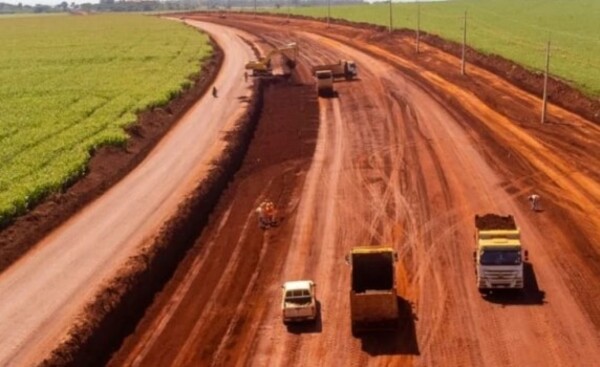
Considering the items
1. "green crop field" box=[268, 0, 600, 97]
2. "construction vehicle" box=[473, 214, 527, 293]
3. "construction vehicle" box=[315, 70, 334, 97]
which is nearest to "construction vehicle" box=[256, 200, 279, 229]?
"construction vehicle" box=[473, 214, 527, 293]

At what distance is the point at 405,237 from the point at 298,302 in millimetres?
11899

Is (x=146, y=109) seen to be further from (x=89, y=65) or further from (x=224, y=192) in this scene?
(x=89, y=65)

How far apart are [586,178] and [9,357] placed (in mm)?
39771

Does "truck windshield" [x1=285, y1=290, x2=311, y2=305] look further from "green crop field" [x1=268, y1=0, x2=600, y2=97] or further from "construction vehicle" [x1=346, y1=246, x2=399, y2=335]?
"green crop field" [x1=268, y1=0, x2=600, y2=97]

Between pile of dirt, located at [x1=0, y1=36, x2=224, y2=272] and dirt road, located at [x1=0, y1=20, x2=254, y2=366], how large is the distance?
2.46 ft

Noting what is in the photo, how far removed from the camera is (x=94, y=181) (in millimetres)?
55906

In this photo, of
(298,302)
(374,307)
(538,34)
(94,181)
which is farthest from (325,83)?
(538,34)

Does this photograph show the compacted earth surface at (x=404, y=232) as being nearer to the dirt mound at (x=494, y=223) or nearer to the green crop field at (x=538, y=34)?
the dirt mound at (x=494, y=223)

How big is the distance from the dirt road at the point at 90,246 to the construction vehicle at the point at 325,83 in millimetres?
16926

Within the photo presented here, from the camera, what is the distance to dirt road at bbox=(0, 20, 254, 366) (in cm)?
3462

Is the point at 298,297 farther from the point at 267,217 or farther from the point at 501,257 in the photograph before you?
the point at 267,217

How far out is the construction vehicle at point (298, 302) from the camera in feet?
116

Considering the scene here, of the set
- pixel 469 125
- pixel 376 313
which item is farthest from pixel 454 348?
pixel 469 125

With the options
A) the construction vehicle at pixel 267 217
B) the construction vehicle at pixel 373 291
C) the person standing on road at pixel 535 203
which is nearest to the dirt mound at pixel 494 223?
the construction vehicle at pixel 373 291
